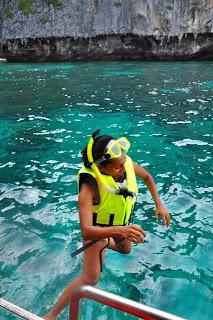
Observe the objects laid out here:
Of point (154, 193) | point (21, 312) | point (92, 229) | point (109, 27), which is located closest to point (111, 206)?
point (92, 229)

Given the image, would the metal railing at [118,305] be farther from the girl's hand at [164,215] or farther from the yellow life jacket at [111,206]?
the girl's hand at [164,215]

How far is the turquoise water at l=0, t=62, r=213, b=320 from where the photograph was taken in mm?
5363

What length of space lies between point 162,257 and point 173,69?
27.5m

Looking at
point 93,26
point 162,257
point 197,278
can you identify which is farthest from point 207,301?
point 93,26

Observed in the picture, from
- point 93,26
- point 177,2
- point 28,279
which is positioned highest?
point 177,2

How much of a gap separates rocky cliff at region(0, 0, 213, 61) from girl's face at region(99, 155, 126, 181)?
123 ft

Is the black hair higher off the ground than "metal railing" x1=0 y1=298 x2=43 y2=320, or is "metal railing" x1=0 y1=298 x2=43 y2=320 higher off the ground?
the black hair

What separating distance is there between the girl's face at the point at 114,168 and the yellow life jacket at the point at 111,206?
2.7 inches

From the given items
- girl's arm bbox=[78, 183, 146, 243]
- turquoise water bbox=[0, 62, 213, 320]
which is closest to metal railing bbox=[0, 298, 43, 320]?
girl's arm bbox=[78, 183, 146, 243]

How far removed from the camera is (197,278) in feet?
18.3

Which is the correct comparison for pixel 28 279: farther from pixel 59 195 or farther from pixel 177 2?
pixel 177 2

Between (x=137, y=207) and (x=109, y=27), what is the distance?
115ft

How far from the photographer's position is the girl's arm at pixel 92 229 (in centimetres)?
364

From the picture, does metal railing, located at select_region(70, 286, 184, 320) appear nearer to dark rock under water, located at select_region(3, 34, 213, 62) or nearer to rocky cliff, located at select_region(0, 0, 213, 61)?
rocky cliff, located at select_region(0, 0, 213, 61)
